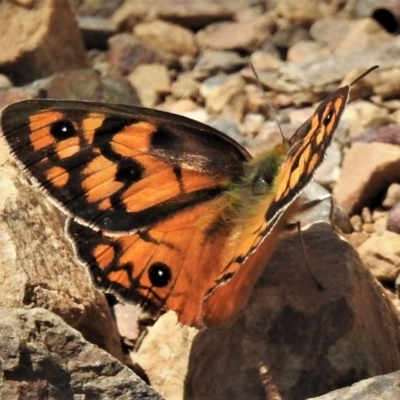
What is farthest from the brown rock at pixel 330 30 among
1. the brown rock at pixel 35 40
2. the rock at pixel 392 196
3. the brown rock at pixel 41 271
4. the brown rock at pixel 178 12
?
the brown rock at pixel 41 271

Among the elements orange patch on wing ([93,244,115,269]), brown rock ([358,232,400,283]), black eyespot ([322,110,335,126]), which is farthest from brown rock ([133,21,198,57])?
black eyespot ([322,110,335,126])

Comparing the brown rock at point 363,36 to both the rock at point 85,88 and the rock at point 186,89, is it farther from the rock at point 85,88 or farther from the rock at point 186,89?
the rock at point 85,88

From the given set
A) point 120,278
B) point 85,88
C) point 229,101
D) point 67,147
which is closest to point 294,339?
point 120,278

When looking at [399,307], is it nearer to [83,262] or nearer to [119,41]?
[83,262]

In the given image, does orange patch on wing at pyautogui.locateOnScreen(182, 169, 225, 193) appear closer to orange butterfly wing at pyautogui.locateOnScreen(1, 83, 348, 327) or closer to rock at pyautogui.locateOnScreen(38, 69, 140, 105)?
orange butterfly wing at pyautogui.locateOnScreen(1, 83, 348, 327)

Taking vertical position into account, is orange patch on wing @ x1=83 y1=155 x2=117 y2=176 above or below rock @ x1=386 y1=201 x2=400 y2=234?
above

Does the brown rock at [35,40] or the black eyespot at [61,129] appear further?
the brown rock at [35,40]
